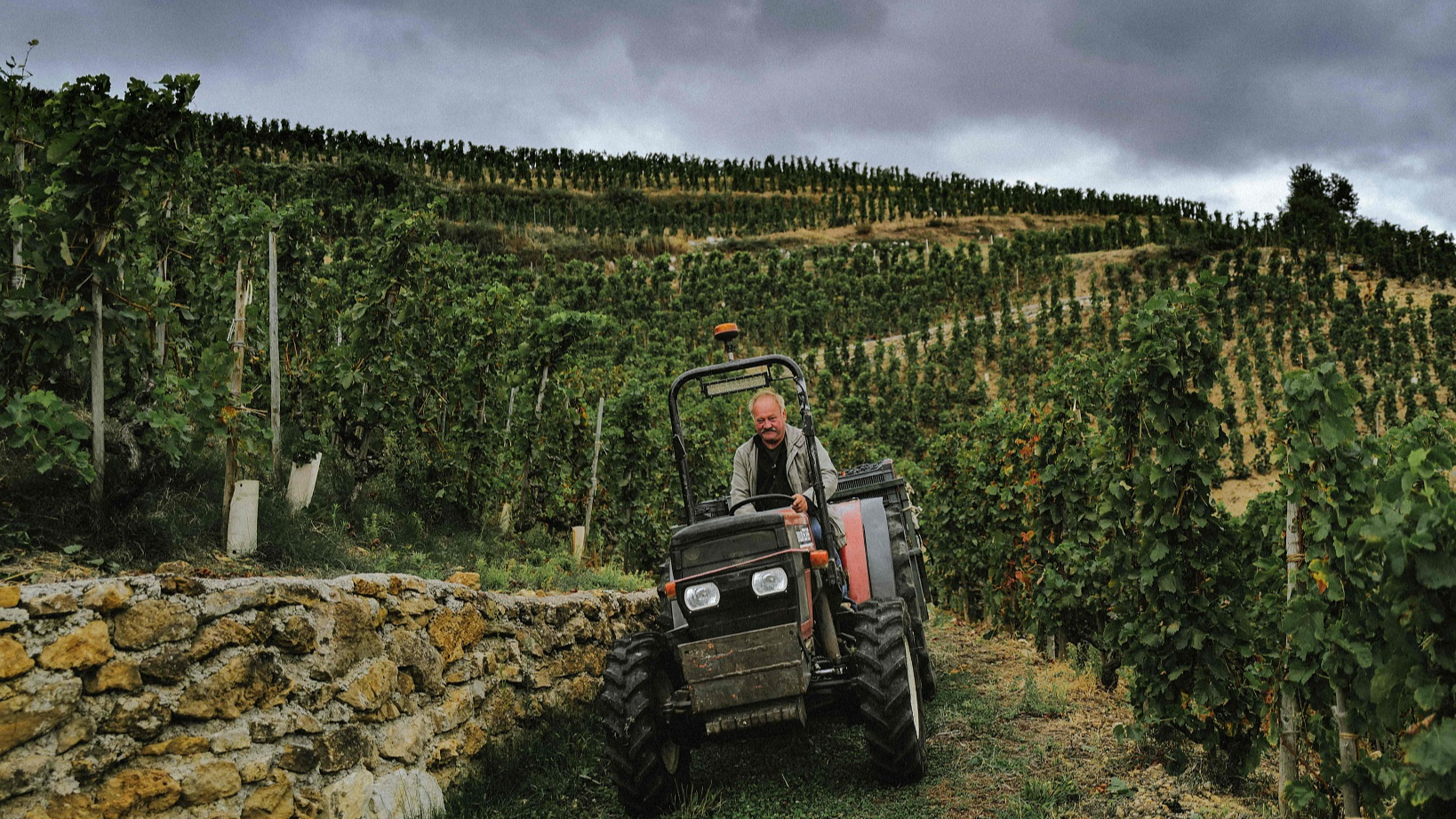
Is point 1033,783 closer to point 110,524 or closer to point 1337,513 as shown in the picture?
point 1337,513

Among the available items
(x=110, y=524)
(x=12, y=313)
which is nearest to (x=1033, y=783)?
(x=110, y=524)

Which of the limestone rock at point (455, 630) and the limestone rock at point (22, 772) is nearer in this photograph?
the limestone rock at point (22, 772)

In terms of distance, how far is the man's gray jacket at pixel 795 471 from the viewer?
17.5 ft

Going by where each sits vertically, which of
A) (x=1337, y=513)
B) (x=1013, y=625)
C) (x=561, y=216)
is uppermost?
(x=561, y=216)

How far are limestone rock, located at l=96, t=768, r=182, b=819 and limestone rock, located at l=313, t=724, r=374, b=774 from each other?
658 millimetres

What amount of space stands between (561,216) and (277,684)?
50497 millimetres

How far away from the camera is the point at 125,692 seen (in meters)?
3.08

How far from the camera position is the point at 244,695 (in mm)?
3463

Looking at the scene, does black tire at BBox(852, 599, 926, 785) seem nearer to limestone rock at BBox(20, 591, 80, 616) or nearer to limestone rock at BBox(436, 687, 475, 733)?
limestone rock at BBox(436, 687, 475, 733)

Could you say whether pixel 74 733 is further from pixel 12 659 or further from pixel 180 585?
pixel 180 585

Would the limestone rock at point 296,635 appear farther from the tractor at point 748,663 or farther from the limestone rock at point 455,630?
the tractor at point 748,663

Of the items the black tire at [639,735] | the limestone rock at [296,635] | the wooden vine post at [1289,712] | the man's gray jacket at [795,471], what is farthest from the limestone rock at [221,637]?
the wooden vine post at [1289,712]

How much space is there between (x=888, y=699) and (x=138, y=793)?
307cm

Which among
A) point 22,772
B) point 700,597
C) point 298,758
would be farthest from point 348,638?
point 700,597
